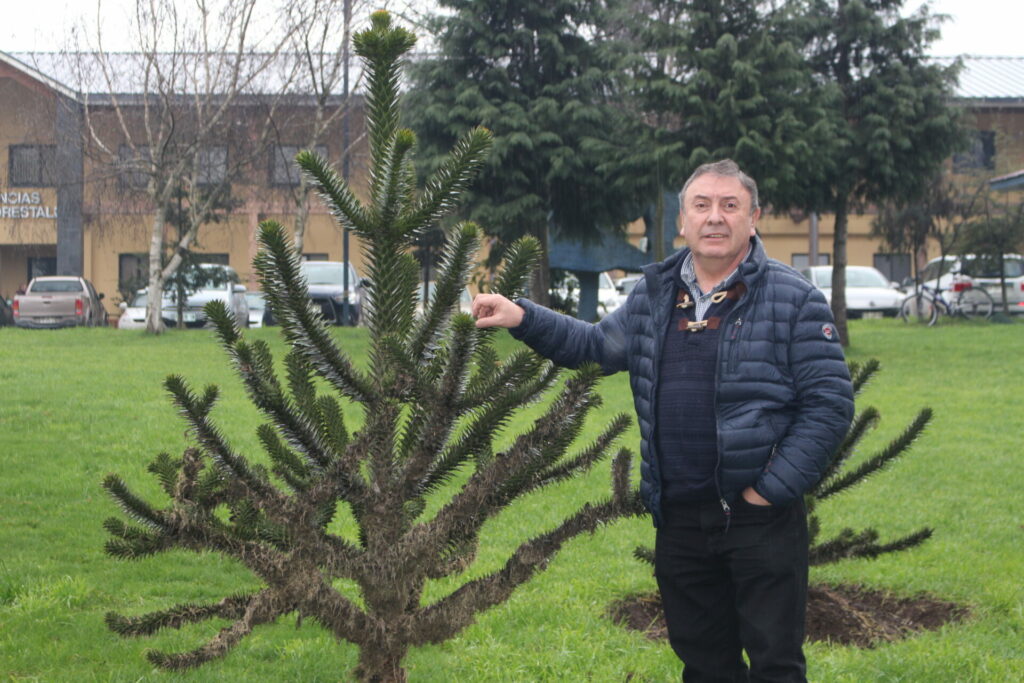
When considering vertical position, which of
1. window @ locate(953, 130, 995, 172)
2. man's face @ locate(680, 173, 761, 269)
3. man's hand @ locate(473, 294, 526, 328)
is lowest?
man's hand @ locate(473, 294, 526, 328)

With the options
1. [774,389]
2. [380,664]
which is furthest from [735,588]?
[380,664]

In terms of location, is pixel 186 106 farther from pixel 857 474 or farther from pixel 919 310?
pixel 857 474

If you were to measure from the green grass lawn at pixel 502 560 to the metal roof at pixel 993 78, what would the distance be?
31.9 metres

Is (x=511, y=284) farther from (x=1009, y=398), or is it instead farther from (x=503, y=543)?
(x=1009, y=398)

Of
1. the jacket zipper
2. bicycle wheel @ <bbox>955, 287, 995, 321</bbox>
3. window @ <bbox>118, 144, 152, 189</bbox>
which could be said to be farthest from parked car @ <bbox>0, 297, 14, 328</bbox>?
the jacket zipper

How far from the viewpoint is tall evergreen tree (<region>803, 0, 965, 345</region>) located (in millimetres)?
18719

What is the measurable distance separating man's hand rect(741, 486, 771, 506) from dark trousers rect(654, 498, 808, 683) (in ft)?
0.13

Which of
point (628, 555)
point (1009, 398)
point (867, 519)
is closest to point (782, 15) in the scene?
point (1009, 398)

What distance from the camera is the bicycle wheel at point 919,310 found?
88.8 ft

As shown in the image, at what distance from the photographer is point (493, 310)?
3.51 metres

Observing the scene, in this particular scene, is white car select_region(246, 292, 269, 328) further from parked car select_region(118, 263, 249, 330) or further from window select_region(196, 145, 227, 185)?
window select_region(196, 145, 227, 185)

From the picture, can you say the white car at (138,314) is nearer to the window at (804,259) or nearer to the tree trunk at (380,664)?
the window at (804,259)

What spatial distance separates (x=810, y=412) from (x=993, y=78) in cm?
4530

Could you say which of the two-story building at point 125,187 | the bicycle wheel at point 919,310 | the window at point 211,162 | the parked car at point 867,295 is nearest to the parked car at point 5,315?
the two-story building at point 125,187
